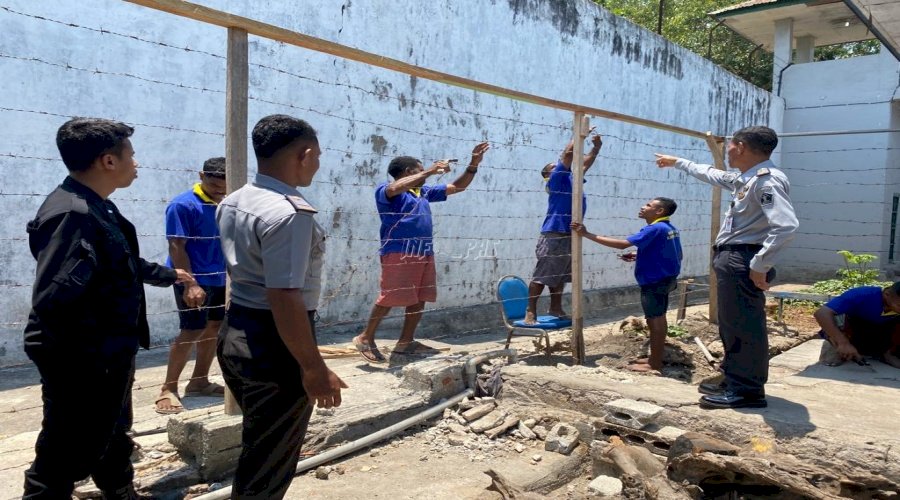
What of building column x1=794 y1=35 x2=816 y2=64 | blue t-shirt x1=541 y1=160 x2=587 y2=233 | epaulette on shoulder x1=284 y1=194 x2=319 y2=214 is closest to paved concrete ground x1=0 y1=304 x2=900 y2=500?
epaulette on shoulder x1=284 y1=194 x2=319 y2=214

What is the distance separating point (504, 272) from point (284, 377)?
248 inches

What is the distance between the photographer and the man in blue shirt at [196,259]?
13.4 feet

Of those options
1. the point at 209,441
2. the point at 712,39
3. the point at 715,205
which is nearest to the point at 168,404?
the point at 209,441

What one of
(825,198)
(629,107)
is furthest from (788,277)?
(629,107)

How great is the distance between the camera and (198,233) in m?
4.19

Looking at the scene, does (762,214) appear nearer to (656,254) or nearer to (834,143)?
(656,254)

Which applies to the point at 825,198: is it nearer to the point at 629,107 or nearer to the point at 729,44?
the point at 629,107

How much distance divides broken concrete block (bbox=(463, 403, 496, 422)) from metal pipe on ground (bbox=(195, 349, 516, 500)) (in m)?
0.15

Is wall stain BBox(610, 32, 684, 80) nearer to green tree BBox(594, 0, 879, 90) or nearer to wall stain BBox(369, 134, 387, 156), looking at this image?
wall stain BBox(369, 134, 387, 156)

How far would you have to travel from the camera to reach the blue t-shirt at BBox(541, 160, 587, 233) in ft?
22.1

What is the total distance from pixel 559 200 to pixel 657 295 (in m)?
1.68

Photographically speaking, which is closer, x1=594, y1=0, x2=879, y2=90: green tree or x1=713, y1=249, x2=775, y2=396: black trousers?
x1=713, y1=249, x2=775, y2=396: black trousers

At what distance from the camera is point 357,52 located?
3.89m

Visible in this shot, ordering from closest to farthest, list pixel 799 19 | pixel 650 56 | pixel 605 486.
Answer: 1. pixel 605 486
2. pixel 650 56
3. pixel 799 19
